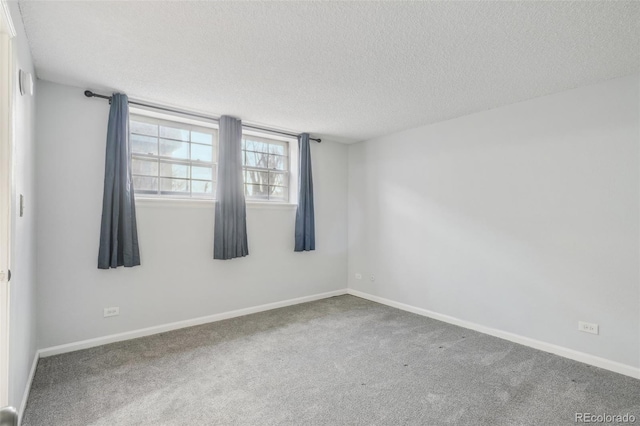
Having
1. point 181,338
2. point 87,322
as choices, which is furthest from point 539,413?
point 87,322

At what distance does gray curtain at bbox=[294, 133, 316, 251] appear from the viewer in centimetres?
443

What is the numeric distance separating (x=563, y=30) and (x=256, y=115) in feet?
9.39

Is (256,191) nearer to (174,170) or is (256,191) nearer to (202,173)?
(202,173)

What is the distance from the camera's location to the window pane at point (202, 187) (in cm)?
374

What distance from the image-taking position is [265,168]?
4.41 metres

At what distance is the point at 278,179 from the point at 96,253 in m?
2.36

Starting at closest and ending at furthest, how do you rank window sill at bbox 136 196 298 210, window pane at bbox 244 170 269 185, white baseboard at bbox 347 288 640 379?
white baseboard at bbox 347 288 640 379
window sill at bbox 136 196 298 210
window pane at bbox 244 170 269 185

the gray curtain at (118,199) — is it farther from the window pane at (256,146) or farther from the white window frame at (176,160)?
the window pane at (256,146)

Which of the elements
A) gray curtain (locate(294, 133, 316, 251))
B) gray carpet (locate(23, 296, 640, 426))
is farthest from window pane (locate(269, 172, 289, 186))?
gray carpet (locate(23, 296, 640, 426))

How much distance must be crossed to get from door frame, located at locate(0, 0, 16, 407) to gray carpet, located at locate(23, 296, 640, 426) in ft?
1.99

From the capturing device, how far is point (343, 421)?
1.92 metres

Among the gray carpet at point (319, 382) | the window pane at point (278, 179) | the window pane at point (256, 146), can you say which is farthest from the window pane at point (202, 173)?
the gray carpet at point (319, 382)

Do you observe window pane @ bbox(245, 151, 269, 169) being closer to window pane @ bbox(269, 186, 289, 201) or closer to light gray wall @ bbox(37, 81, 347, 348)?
window pane @ bbox(269, 186, 289, 201)

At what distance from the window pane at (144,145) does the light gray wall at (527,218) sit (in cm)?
298
